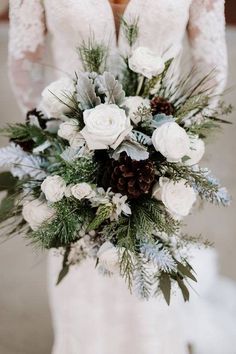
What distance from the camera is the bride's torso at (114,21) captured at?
140 centimetres

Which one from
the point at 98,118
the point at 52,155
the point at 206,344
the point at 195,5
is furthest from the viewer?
the point at 206,344

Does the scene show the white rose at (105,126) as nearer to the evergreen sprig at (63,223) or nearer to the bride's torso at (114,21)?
the evergreen sprig at (63,223)

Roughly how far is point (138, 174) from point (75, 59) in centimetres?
56

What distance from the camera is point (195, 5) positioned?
4.74 ft

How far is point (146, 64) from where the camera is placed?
45.3 inches

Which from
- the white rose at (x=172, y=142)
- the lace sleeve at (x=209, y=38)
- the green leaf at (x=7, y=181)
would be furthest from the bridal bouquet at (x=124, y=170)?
the lace sleeve at (x=209, y=38)

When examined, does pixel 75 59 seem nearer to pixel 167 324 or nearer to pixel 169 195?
pixel 169 195

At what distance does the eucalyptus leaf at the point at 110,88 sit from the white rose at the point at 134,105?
2cm

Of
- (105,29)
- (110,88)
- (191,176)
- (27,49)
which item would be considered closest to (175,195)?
(191,176)

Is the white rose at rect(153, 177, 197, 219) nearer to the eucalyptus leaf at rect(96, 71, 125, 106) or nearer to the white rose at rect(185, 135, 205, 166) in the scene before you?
the white rose at rect(185, 135, 205, 166)

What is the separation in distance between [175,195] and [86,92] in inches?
11.7

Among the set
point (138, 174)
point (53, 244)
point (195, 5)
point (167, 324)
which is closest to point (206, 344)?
point (167, 324)

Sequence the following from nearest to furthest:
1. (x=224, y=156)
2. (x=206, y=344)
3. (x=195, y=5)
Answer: (x=195, y=5)
(x=206, y=344)
(x=224, y=156)

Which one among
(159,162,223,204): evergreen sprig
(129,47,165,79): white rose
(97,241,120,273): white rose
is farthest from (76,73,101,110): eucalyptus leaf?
(97,241,120,273): white rose
